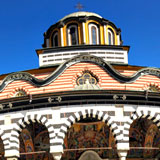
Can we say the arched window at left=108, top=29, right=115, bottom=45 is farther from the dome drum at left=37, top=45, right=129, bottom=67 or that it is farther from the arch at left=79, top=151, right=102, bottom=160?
the arch at left=79, top=151, right=102, bottom=160

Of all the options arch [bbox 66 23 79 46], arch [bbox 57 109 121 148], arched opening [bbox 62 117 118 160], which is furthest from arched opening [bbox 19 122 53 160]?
arch [bbox 66 23 79 46]

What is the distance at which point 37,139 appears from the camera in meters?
27.3

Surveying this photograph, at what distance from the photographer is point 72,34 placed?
113ft

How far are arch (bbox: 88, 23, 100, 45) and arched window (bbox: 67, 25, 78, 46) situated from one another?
1.27 metres

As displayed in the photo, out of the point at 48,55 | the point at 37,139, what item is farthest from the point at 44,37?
the point at 37,139

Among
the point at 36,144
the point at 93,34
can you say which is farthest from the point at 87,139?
the point at 93,34

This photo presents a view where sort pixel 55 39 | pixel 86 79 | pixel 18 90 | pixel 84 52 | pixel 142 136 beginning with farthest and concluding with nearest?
pixel 55 39 → pixel 84 52 → pixel 18 90 → pixel 86 79 → pixel 142 136

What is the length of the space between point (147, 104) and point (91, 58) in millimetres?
6900

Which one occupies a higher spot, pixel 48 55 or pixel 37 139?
pixel 48 55

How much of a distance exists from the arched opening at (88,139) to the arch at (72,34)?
9.83 meters

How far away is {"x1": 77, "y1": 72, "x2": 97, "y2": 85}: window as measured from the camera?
96.8 feet

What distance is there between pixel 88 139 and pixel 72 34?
435 inches

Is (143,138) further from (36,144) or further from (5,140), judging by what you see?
(5,140)

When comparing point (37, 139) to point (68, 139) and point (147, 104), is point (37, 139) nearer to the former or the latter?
point (68, 139)
